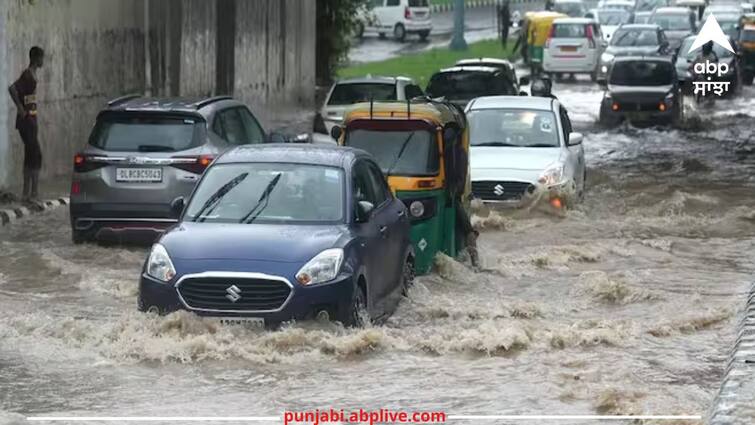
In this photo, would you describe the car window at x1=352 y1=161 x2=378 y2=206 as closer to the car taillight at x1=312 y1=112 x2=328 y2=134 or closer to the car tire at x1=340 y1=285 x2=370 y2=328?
the car tire at x1=340 y1=285 x2=370 y2=328

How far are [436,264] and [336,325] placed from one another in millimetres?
4008

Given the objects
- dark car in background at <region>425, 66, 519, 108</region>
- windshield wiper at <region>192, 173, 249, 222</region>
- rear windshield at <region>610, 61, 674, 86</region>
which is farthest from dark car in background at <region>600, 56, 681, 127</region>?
windshield wiper at <region>192, 173, 249, 222</region>

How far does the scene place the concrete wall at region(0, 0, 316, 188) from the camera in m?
22.2

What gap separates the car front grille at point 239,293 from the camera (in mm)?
11875

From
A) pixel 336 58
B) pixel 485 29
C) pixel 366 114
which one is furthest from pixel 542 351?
pixel 485 29

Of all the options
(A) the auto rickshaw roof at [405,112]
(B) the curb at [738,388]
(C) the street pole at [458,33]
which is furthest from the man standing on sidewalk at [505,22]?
(B) the curb at [738,388]

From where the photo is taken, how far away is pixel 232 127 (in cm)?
1842

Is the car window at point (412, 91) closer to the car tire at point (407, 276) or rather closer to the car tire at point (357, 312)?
the car tire at point (407, 276)

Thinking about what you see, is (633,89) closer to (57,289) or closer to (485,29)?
(57,289)

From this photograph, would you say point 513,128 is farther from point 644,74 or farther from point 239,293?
point 644,74

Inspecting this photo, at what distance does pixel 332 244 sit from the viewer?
12203mm

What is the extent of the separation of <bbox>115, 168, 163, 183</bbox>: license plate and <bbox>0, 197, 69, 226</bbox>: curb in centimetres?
262

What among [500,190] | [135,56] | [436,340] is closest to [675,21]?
[135,56]

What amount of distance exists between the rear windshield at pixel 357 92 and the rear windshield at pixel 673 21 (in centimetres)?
3052
